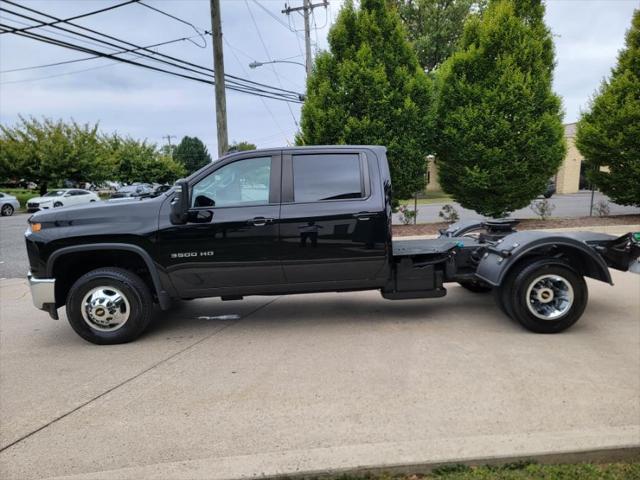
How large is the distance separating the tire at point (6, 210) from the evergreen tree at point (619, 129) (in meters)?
Answer: 29.5

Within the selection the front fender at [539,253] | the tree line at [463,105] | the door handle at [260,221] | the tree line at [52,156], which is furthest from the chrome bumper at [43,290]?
the tree line at [52,156]

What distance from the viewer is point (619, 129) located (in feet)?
42.0

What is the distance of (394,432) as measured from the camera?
299 cm

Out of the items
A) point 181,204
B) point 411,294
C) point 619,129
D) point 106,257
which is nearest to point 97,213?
point 106,257

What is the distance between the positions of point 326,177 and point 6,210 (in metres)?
29.0

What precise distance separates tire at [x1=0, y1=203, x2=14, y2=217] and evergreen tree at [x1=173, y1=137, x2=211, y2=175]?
6027 cm

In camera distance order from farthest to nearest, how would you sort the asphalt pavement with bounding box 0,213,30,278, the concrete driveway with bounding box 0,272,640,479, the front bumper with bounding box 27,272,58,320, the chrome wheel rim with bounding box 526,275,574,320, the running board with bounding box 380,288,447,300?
the asphalt pavement with bounding box 0,213,30,278, the running board with bounding box 380,288,447,300, the chrome wheel rim with bounding box 526,275,574,320, the front bumper with bounding box 27,272,58,320, the concrete driveway with bounding box 0,272,640,479

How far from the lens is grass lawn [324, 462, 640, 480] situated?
8.10 feet

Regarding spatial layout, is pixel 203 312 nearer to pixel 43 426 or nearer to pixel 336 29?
pixel 43 426

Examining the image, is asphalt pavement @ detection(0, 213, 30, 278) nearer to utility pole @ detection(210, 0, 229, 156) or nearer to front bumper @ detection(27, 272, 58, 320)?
front bumper @ detection(27, 272, 58, 320)

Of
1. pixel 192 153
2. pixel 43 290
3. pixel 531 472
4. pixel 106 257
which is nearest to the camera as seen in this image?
pixel 531 472

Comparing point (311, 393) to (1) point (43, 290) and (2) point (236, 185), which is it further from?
(1) point (43, 290)

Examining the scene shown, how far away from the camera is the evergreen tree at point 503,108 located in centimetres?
1159

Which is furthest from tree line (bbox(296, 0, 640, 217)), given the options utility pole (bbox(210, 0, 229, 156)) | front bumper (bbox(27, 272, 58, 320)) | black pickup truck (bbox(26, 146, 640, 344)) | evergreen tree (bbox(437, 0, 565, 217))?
front bumper (bbox(27, 272, 58, 320))
